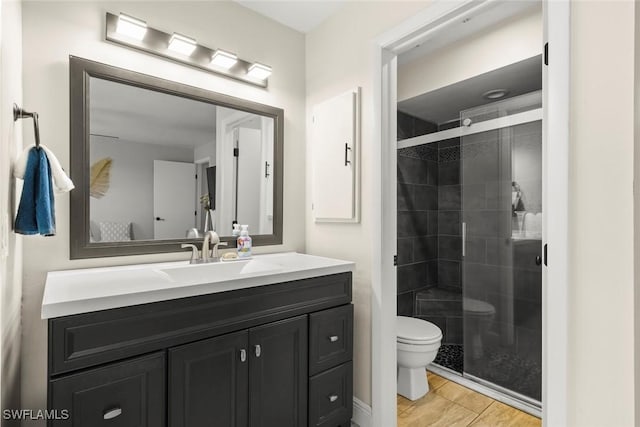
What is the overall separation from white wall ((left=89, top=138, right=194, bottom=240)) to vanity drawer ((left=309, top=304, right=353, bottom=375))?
97cm

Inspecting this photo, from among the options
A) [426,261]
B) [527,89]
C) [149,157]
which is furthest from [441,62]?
[149,157]

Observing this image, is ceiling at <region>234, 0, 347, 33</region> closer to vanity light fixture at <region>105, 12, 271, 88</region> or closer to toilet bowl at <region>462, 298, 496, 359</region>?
vanity light fixture at <region>105, 12, 271, 88</region>

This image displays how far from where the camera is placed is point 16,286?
1.25 metres

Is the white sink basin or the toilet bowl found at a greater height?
the white sink basin

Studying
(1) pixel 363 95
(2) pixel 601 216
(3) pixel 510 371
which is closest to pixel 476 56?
(1) pixel 363 95

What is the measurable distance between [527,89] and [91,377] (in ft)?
10.00

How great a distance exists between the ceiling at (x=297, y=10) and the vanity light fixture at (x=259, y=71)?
34 cm

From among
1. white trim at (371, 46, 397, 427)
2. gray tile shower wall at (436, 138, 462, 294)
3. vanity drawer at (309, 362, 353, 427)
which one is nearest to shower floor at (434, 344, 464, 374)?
gray tile shower wall at (436, 138, 462, 294)

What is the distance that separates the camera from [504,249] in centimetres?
240

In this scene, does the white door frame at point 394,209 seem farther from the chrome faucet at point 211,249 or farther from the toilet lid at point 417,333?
the chrome faucet at point 211,249

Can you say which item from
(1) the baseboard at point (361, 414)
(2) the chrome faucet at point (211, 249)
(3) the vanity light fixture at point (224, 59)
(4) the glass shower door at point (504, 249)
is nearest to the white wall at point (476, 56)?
(4) the glass shower door at point (504, 249)

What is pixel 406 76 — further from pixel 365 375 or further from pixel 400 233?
pixel 365 375

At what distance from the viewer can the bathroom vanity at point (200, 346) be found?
1.03m

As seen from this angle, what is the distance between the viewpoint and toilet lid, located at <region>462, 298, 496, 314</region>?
244 centimetres
